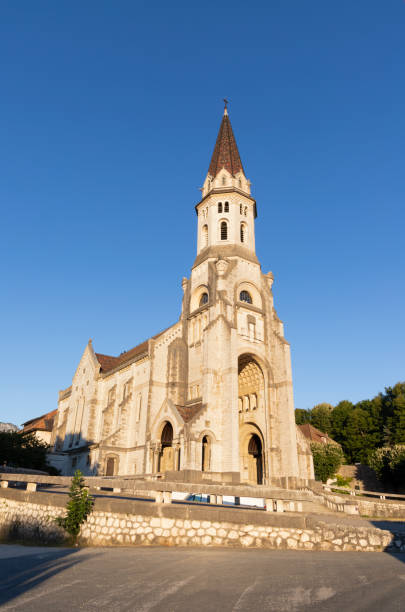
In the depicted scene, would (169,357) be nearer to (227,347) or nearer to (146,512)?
(227,347)

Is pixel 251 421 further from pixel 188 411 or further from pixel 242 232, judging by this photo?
pixel 242 232

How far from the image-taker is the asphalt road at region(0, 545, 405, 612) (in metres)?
5.95

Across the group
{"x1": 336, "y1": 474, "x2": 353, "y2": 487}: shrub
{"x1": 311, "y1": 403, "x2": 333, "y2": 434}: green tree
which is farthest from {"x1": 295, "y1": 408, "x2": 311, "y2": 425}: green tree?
{"x1": 336, "y1": 474, "x2": 353, "y2": 487}: shrub

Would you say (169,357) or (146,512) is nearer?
(146,512)

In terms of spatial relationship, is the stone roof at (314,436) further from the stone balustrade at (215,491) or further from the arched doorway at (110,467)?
the stone balustrade at (215,491)

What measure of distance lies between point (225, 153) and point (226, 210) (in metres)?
8.02

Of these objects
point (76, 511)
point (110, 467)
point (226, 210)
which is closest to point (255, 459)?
point (110, 467)

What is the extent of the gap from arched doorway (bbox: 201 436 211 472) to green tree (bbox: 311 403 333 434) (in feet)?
127

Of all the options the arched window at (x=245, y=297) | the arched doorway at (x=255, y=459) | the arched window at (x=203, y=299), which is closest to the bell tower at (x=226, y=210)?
the arched window at (x=203, y=299)

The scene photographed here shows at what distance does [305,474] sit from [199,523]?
26335 mm

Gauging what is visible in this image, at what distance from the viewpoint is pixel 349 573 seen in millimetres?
7641

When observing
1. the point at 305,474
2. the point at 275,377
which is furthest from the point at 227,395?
the point at 305,474

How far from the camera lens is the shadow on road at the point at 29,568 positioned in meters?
6.92

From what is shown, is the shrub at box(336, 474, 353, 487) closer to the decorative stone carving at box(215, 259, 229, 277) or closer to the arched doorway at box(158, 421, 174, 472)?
the arched doorway at box(158, 421, 174, 472)
